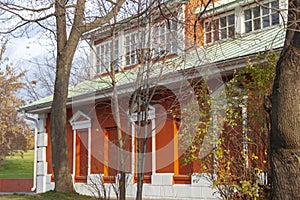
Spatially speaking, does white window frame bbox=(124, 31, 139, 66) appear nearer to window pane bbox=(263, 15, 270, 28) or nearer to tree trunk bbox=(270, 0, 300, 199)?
window pane bbox=(263, 15, 270, 28)

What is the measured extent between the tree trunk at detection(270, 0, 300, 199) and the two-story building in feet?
1.64

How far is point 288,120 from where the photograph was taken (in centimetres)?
626

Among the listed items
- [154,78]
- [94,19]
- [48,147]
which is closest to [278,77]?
[154,78]

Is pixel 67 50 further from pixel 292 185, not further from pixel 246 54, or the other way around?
pixel 292 185

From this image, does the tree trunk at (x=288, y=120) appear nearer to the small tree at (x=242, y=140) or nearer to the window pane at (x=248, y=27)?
the small tree at (x=242, y=140)

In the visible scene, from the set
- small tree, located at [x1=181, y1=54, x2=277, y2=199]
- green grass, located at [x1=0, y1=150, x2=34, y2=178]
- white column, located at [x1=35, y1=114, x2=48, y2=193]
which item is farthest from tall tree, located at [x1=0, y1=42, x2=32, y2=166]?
small tree, located at [x1=181, y1=54, x2=277, y2=199]

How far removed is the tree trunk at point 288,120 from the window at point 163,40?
4.79 meters

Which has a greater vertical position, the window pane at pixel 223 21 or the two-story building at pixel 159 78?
the window pane at pixel 223 21

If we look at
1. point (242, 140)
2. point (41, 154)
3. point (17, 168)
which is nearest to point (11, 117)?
point (17, 168)

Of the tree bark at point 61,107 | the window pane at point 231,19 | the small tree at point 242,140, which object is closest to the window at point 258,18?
the window pane at point 231,19

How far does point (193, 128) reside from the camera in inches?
344

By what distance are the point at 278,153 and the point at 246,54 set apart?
5282 millimetres

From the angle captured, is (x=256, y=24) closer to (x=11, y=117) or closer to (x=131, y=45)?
(x=131, y=45)

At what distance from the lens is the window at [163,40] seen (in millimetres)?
11156
